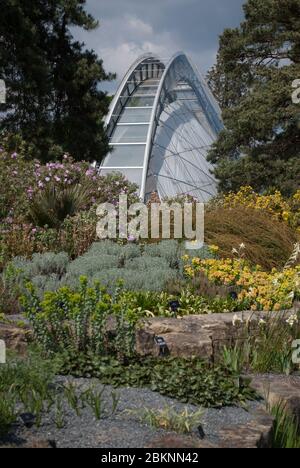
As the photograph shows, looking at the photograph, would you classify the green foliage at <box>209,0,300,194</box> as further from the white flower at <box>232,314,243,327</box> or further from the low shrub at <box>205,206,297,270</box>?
the white flower at <box>232,314,243,327</box>

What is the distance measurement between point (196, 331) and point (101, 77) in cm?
1700

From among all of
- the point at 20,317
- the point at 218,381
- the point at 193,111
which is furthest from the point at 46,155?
the point at 193,111

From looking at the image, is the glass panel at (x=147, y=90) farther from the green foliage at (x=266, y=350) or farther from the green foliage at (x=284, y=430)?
the green foliage at (x=284, y=430)

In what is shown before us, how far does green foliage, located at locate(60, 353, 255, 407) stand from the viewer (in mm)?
3762

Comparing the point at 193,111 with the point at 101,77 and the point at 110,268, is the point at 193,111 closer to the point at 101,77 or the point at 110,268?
the point at 101,77

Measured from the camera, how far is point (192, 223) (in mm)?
8555

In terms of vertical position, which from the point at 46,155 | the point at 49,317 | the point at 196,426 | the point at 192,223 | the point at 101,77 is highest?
the point at 101,77

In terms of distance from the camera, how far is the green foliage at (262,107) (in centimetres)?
1581

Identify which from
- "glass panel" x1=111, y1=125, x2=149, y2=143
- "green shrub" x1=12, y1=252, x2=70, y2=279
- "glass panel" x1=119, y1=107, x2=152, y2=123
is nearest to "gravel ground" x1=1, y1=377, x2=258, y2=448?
"green shrub" x1=12, y1=252, x2=70, y2=279

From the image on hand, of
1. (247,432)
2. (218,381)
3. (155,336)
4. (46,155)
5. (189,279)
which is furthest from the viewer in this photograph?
(46,155)

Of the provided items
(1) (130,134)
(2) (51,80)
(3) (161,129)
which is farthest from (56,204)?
(3) (161,129)

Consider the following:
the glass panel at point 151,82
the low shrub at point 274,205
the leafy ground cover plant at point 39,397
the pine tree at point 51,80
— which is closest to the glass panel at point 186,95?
the glass panel at point 151,82
